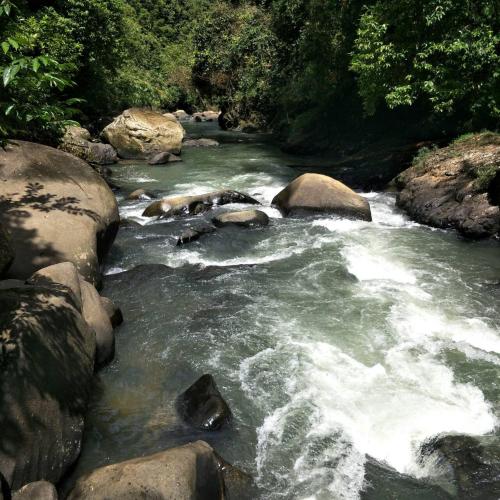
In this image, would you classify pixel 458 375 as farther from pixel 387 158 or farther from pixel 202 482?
pixel 387 158

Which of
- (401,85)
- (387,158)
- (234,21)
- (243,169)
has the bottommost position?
(243,169)

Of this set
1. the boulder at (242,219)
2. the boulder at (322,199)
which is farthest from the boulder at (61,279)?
the boulder at (322,199)

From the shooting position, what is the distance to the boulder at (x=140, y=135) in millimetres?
20891

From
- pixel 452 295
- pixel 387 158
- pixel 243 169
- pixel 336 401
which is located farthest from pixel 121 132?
pixel 336 401

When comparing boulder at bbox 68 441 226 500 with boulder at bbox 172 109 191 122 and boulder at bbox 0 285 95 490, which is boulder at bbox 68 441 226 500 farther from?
boulder at bbox 172 109 191 122

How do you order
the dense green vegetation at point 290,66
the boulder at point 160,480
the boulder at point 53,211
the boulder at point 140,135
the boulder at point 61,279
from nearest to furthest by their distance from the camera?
the boulder at point 160,480 < the dense green vegetation at point 290,66 < the boulder at point 61,279 < the boulder at point 53,211 < the boulder at point 140,135

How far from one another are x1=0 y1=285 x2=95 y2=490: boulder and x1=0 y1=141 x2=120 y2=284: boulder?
1.88 m

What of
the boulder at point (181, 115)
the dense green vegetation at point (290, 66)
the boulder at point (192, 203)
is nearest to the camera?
the dense green vegetation at point (290, 66)

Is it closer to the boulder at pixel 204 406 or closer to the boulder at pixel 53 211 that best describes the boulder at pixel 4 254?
the boulder at pixel 53 211

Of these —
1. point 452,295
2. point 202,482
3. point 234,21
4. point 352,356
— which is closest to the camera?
point 202,482

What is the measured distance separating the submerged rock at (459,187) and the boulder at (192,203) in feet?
14.3

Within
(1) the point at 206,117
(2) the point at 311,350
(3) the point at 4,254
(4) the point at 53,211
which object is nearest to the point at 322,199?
Answer: (2) the point at 311,350

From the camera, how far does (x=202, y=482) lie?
4023mm

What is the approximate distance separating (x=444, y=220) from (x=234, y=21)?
28302 mm
